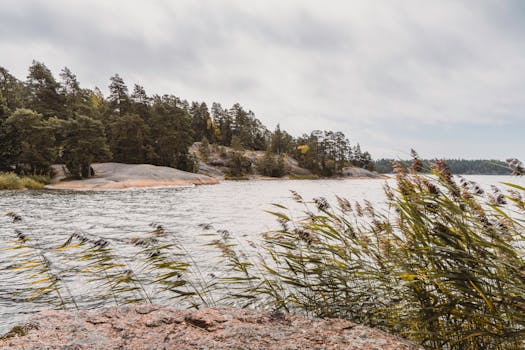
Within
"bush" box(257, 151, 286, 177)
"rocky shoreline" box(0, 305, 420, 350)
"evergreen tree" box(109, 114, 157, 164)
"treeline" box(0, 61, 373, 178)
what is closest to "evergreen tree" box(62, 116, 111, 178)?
"treeline" box(0, 61, 373, 178)

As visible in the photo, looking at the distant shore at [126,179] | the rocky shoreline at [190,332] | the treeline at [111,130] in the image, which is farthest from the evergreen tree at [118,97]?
the rocky shoreline at [190,332]

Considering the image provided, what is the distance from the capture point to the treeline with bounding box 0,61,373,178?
34.8 meters

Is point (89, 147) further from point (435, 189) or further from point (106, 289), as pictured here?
point (435, 189)

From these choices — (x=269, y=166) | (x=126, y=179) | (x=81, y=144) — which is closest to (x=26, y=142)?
(x=81, y=144)

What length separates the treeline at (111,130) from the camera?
114 feet

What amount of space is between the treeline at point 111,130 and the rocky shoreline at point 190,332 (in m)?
38.8

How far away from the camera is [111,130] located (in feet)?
187

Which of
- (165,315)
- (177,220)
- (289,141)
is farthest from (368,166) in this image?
(165,315)

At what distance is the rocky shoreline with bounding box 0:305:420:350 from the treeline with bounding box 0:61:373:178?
38.8m

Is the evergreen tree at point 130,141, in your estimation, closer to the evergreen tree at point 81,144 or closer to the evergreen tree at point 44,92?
the evergreen tree at point 44,92

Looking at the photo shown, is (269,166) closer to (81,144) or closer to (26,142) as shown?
(81,144)

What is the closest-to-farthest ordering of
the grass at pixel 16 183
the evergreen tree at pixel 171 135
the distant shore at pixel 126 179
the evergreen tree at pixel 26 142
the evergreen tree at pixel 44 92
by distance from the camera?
the grass at pixel 16 183 → the distant shore at pixel 126 179 → the evergreen tree at pixel 26 142 → the evergreen tree at pixel 44 92 → the evergreen tree at pixel 171 135

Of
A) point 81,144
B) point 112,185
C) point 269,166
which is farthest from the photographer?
point 269,166

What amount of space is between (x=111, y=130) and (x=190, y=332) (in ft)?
206
